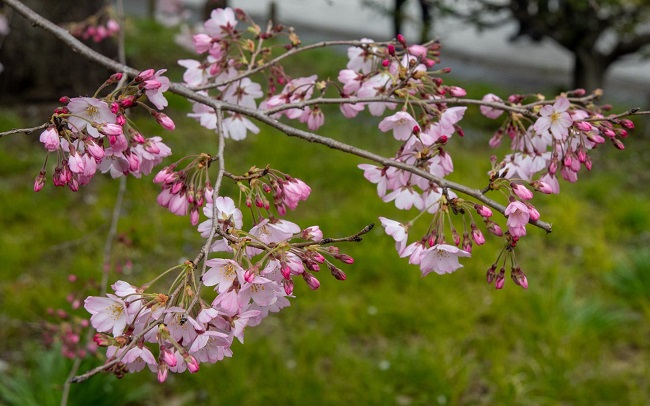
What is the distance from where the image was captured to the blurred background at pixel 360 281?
3.17 m

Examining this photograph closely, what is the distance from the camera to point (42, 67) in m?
5.68

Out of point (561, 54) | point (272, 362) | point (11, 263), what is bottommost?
point (561, 54)

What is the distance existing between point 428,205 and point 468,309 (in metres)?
2.16

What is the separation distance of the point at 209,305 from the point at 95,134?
0.35m

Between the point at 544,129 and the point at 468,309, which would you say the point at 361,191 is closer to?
the point at 468,309

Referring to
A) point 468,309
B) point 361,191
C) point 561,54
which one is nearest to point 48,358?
point 468,309

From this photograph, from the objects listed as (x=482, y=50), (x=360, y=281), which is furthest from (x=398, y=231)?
(x=482, y=50)

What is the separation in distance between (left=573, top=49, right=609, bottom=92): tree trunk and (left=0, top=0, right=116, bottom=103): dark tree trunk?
13.7 ft

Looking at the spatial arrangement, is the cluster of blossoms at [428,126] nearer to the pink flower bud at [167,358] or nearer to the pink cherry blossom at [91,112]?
the pink cherry blossom at [91,112]

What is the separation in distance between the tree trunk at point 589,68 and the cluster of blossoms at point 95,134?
19.8ft

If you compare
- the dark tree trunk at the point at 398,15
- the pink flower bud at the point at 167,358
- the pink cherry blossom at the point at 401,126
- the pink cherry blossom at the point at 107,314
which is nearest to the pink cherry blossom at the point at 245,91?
the pink cherry blossom at the point at 401,126

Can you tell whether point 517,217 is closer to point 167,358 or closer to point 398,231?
point 398,231

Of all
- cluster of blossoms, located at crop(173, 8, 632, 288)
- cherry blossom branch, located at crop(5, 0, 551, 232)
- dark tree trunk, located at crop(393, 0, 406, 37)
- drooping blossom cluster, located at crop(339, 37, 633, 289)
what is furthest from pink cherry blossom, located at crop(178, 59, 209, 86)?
dark tree trunk, located at crop(393, 0, 406, 37)

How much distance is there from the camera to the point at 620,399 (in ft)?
10.3
